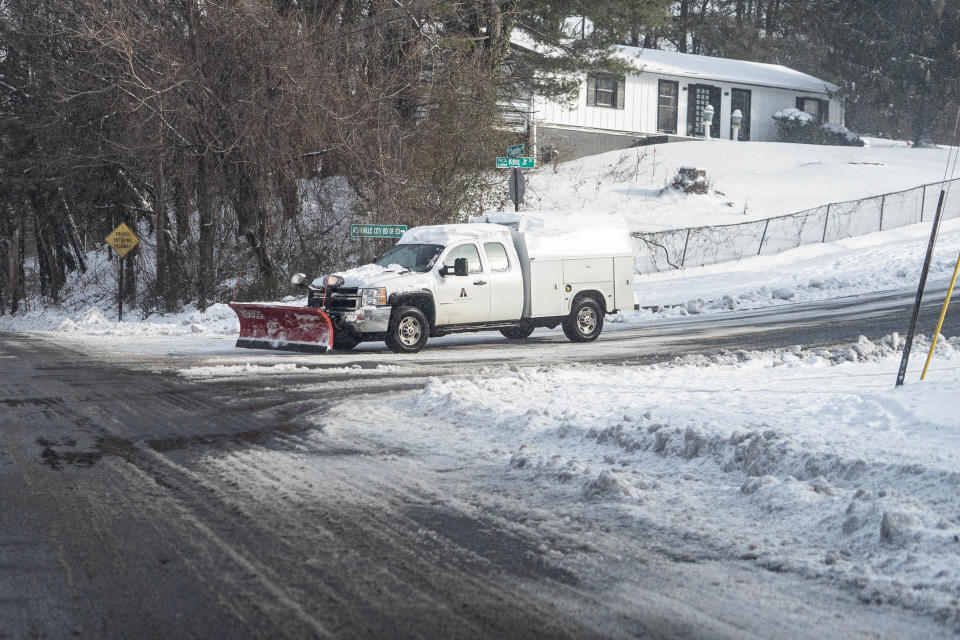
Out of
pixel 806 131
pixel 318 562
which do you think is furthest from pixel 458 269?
pixel 806 131

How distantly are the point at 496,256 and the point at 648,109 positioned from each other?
3138cm

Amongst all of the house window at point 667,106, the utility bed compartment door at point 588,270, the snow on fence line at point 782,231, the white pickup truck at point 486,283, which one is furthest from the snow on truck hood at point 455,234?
the house window at point 667,106

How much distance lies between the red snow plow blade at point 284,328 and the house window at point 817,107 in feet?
140

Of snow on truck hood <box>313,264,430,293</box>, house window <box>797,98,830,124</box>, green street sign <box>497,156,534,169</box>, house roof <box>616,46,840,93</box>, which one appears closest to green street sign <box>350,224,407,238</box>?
green street sign <box>497,156,534,169</box>

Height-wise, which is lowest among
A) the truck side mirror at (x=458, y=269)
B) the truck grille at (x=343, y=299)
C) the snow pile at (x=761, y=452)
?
the snow pile at (x=761, y=452)

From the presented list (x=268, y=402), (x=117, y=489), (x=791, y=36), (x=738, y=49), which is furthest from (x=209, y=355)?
(x=791, y=36)

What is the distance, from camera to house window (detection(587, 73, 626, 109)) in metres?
44.5

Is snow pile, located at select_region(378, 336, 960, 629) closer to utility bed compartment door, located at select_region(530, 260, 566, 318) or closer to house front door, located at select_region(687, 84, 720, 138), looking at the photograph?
utility bed compartment door, located at select_region(530, 260, 566, 318)

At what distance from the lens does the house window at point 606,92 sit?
146 feet

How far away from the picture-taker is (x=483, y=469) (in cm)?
730

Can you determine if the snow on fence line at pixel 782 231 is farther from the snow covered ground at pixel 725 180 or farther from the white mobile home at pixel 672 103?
the white mobile home at pixel 672 103

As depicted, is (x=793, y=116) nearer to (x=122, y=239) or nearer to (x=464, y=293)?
(x=122, y=239)

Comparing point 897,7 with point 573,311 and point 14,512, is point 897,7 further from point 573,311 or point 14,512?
point 14,512

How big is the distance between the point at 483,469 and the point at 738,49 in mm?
65204
